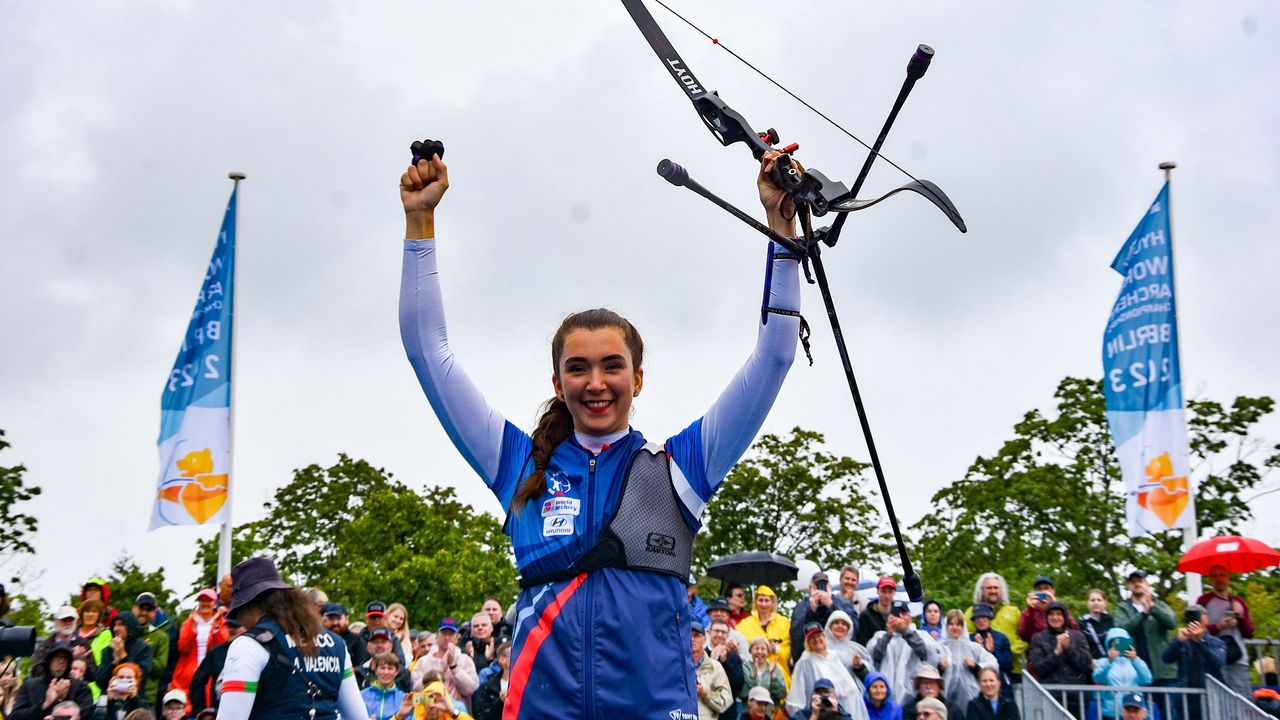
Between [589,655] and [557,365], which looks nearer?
[589,655]

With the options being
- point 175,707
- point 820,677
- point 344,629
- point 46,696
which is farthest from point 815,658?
point 46,696

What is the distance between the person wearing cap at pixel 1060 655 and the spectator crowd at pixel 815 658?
0.04 feet

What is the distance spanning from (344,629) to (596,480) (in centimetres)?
982

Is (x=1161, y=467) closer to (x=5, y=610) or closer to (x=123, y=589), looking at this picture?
(x=5, y=610)

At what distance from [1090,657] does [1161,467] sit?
206 inches

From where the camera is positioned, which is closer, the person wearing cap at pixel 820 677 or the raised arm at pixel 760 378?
the raised arm at pixel 760 378

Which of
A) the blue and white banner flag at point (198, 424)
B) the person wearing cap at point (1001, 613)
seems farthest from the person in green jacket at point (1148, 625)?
the blue and white banner flag at point (198, 424)

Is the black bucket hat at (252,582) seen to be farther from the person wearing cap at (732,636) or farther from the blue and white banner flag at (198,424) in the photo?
the blue and white banner flag at (198,424)

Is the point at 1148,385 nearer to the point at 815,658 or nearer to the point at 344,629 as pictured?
the point at 815,658

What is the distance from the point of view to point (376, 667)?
12312 mm

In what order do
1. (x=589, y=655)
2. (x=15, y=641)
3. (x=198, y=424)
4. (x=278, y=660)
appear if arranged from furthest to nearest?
(x=198, y=424)
(x=278, y=660)
(x=15, y=641)
(x=589, y=655)

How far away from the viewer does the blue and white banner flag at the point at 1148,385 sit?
56.2 feet

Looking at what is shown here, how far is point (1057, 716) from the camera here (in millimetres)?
12320

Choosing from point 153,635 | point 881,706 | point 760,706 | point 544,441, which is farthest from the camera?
point 153,635
